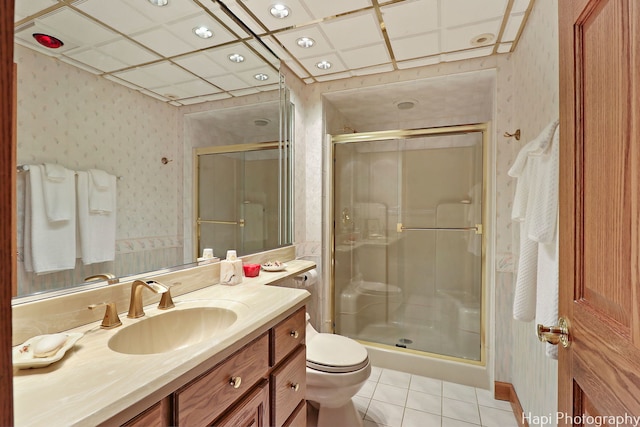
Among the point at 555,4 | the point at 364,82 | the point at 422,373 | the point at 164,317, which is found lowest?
the point at 422,373

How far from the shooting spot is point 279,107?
2070 millimetres

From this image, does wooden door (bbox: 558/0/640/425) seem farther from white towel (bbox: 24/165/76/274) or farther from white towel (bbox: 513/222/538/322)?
white towel (bbox: 24/165/76/274)

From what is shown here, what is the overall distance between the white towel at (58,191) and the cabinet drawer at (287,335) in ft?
2.53

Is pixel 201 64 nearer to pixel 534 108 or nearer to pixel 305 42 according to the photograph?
pixel 305 42

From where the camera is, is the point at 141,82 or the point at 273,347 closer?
the point at 273,347

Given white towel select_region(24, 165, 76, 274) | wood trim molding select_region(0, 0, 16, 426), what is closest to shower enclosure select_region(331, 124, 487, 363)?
white towel select_region(24, 165, 76, 274)

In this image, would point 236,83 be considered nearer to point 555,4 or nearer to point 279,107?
point 279,107

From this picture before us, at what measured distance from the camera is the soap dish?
66 cm

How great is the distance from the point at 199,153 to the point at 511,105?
1.94 m

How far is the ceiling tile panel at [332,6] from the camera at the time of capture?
4.90 feet

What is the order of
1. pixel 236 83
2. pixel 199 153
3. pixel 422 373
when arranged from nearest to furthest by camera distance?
pixel 199 153 < pixel 236 83 < pixel 422 373

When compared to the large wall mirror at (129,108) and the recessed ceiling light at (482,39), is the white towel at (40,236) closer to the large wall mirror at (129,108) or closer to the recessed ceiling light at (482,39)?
the large wall mirror at (129,108)

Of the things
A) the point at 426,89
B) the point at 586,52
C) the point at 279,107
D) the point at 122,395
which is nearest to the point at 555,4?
the point at 586,52

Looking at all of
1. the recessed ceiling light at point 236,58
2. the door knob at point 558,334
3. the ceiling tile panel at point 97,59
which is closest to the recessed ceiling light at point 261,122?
the recessed ceiling light at point 236,58
